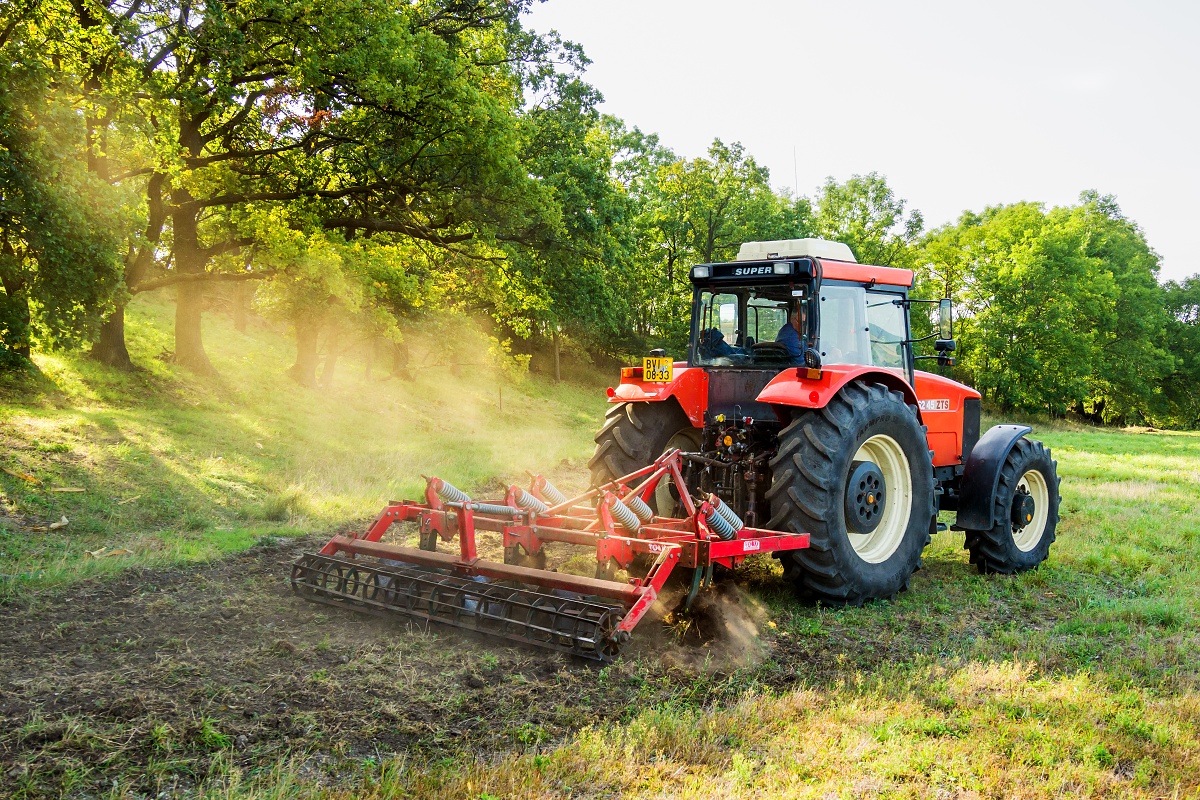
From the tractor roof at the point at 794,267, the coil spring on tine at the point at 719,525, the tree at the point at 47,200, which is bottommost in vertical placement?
the coil spring on tine at the point at 719,525

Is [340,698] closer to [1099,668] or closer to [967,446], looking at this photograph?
[1099,668]

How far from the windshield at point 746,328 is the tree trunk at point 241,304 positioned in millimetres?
25956

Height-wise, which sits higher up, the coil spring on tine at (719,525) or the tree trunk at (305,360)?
the tree trunk at (305,360)

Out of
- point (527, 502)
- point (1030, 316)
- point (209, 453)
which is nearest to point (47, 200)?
point (209, 453)

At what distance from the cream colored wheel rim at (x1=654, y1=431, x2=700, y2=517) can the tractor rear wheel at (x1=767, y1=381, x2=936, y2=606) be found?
1.20 metres

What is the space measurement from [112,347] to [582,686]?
15.2m

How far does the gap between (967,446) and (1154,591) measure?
6.29ft

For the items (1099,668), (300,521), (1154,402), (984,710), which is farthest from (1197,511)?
(1154,402)

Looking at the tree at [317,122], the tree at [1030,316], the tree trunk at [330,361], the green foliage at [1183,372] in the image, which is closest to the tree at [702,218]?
the tree at [1030,316]

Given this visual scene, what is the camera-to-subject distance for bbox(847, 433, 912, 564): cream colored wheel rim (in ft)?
20.9

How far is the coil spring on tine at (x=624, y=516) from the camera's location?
523 cm

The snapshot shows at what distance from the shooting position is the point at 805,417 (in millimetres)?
5844

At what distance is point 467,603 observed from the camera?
204 inches

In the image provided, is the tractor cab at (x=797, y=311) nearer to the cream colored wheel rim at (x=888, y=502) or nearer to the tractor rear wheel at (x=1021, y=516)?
the cream colored wheel rim at (x=888, y=502)
